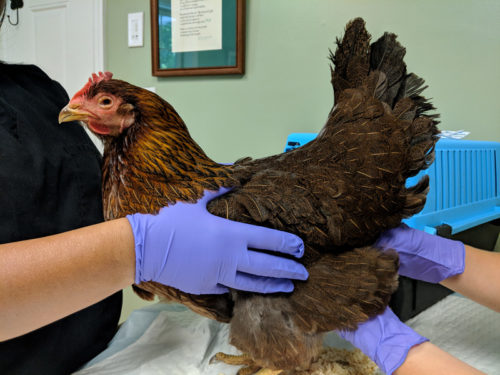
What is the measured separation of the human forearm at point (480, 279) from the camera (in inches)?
34.3

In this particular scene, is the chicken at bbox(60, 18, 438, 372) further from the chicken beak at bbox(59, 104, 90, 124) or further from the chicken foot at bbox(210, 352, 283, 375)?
the chicken foot at bbox(210, 352, 283, 375)

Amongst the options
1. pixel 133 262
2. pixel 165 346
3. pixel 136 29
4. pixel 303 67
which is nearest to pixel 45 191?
pixel 133 262

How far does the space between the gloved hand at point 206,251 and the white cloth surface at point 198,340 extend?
321 mm

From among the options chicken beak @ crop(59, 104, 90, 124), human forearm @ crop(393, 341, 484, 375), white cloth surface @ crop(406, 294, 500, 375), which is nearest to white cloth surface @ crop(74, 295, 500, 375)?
white cloth surface @ crop(406, 294, 500, 375)

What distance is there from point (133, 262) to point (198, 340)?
0.47m

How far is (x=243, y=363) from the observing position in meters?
0.93

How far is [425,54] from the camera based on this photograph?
4.58 ft

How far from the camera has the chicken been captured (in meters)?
0.70

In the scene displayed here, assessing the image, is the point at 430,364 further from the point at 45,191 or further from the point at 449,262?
the point at 45,191

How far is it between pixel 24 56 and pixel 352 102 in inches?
88.8

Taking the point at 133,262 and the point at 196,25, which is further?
the point at 196,25

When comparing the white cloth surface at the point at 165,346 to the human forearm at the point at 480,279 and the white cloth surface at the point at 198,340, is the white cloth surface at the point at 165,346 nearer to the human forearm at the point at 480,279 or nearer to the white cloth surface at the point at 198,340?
the white cloth surface at the point at 198,340

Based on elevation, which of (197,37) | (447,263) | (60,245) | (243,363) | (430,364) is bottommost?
(243,363)

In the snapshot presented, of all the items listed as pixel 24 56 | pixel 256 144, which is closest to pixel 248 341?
pixel 256 144
